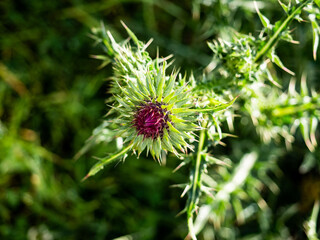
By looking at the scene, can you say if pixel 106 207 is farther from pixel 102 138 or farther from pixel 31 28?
pixel 31 28

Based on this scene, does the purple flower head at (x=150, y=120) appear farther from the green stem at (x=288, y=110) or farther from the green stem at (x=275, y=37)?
the green stem at (x=288, y=110)

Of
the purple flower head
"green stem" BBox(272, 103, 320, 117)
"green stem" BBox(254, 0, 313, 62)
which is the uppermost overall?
the purple flower head

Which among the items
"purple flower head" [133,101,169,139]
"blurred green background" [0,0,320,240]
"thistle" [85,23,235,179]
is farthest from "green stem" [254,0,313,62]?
"blurred green background" [0,0,320,240]

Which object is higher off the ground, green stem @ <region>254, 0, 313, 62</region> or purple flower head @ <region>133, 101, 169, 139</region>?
purple flower head @ <region>133, 101, 169, 139</region>

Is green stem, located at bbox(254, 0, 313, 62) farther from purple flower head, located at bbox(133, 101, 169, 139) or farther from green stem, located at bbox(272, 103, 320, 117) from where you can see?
purple flower head, located at bbox(133, 101, 169, 139)

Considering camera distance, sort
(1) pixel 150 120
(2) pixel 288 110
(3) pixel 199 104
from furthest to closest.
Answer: (2) pixel 288 110
(3) pixel 199 104
(1) pixel 150 120

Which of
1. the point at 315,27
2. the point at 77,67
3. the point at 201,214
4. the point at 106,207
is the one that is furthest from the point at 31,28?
the point at 315,27

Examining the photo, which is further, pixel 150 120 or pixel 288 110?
pixel 288 110

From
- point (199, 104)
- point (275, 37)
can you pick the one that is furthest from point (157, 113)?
point (275, 37)

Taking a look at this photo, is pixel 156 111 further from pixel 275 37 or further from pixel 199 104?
pixel 275 37
